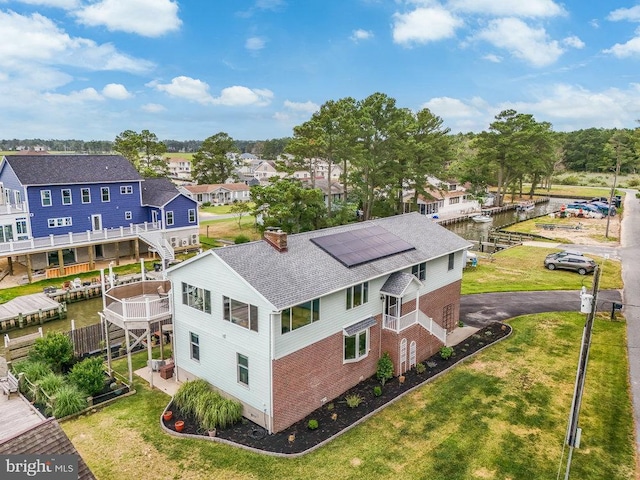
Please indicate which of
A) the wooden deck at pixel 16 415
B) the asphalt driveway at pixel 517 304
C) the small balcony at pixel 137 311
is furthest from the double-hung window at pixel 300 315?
the asphalt driveway at pixel 517 304

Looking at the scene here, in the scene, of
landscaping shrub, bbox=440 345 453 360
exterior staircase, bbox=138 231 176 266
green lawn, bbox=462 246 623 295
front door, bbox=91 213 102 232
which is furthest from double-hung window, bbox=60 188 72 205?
green lawn, bbox=462 246 623 295

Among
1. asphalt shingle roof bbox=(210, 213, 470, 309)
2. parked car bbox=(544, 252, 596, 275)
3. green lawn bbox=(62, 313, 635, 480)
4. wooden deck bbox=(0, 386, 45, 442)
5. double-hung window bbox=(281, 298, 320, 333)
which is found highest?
asphalt shingle roof bbox=(210, 213, 470, 309)

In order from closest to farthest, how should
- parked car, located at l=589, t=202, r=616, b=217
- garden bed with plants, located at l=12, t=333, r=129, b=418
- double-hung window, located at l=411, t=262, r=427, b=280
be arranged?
garden bed with plants, located at l=12, t=333, r=129, b=418, double-hung window, located at l=411, t=262, r=427, b=280, parked car, located at l=589, t=202, r=616, b=217

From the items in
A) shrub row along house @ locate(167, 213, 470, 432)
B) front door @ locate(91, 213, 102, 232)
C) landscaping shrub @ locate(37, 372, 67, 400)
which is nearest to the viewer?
shrub row along house @ locate(167, 213, 470, 432)

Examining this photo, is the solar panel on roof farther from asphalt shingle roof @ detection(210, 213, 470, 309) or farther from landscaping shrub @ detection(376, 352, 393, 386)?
landscaping shrub @ detection(376, 352, 393, 386)

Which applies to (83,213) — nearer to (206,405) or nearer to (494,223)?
(206,405)

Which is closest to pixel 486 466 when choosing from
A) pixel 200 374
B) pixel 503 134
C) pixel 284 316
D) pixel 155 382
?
pixel 284 316

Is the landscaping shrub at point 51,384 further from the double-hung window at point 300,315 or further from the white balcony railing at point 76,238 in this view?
the white balcony railing at point 76,238
